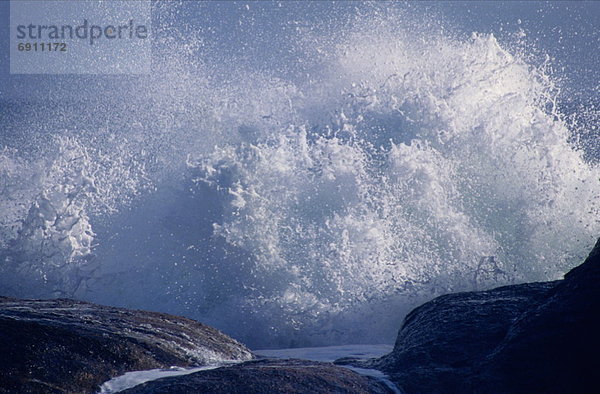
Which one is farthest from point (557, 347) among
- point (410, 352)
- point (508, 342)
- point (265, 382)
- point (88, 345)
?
point (88, 345)

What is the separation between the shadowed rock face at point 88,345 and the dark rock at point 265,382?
0.37m

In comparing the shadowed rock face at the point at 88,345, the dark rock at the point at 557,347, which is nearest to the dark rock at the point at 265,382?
the shadowed rock face at the point at 88,345

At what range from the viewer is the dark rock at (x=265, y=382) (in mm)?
3344

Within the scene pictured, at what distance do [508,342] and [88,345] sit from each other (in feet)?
8.05

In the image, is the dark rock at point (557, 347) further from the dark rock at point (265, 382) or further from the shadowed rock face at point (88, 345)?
the shadowed rock face at point (88, 345)

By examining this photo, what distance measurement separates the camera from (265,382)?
3.47 metres

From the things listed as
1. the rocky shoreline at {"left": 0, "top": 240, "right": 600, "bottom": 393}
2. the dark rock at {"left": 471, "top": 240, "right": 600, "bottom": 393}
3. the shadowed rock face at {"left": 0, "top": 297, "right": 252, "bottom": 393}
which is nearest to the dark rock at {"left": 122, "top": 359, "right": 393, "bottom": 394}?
the rocky shoreline at {"left": 0, "top": 240, "right": 600, "bottom": 393}

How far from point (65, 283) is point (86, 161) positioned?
2.45m

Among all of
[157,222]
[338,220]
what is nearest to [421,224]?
[338,220]

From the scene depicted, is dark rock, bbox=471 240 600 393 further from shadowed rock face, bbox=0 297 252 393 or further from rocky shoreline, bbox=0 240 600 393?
shadowed rock face, bbox=0 297 252 393

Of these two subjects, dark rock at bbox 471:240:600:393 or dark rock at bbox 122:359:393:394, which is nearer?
dark rock at bbox 471:240:600:393

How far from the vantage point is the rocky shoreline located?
3.30 metres

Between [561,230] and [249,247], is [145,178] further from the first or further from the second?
[561,230]

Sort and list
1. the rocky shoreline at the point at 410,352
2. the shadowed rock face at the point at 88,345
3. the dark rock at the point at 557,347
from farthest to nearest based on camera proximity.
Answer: the shadowed rock face at the point at 88,345
the rocky shoreline at the point at 410,352
the dark rock at the point at 557,347
